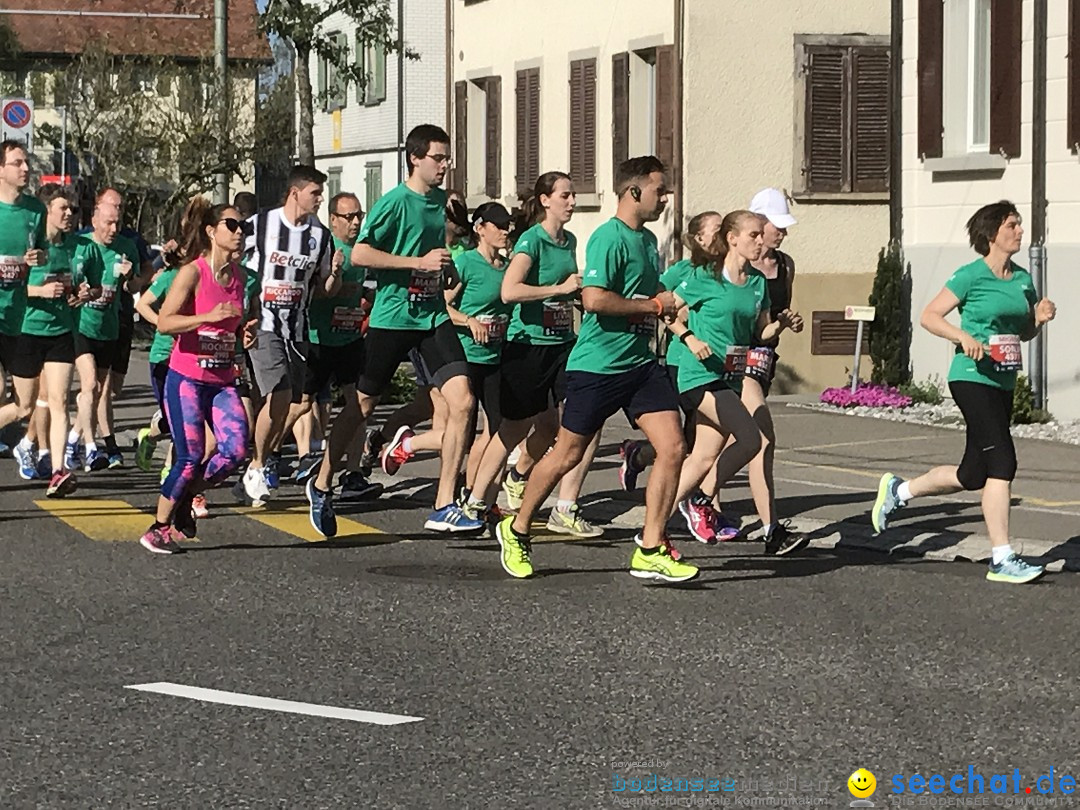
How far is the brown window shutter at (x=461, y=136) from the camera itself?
31.3 m

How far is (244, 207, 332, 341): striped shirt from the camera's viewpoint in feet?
45.0

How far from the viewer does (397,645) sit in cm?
903

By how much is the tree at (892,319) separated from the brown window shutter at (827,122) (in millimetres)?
2637

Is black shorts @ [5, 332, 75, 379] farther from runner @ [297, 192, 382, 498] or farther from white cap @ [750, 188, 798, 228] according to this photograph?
white cap @ [750, 188, 798, 228]

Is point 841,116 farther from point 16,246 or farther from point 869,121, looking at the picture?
point 16,246

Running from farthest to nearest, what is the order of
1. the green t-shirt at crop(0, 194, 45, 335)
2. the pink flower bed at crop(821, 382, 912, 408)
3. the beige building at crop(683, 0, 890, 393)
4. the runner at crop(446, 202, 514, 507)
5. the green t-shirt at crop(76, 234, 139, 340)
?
the beige building at crop(683, 0, 890, 393)
the pink flower bed at crop(821, 382, 912, 408)
the green t-shirt at crop(76, 234, 139, 340)
the green t-shirt at crop(0, 194, 45, 335)
the runner at crop(446, 202, 514, 507)

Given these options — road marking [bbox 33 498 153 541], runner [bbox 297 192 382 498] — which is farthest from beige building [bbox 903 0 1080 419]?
road marking [bbox 33 498 153 541]

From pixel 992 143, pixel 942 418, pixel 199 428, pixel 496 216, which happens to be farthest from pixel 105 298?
pixel 992 143

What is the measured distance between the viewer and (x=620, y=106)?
86.7 ft

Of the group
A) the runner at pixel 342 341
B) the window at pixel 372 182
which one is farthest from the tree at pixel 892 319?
the window at pixel 372 182

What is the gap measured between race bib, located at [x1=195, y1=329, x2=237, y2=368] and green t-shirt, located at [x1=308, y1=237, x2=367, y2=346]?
8.49ft

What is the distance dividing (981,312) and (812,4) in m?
14.3

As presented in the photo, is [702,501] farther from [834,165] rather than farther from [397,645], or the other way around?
[834,165]

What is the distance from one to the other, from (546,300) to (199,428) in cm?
201
